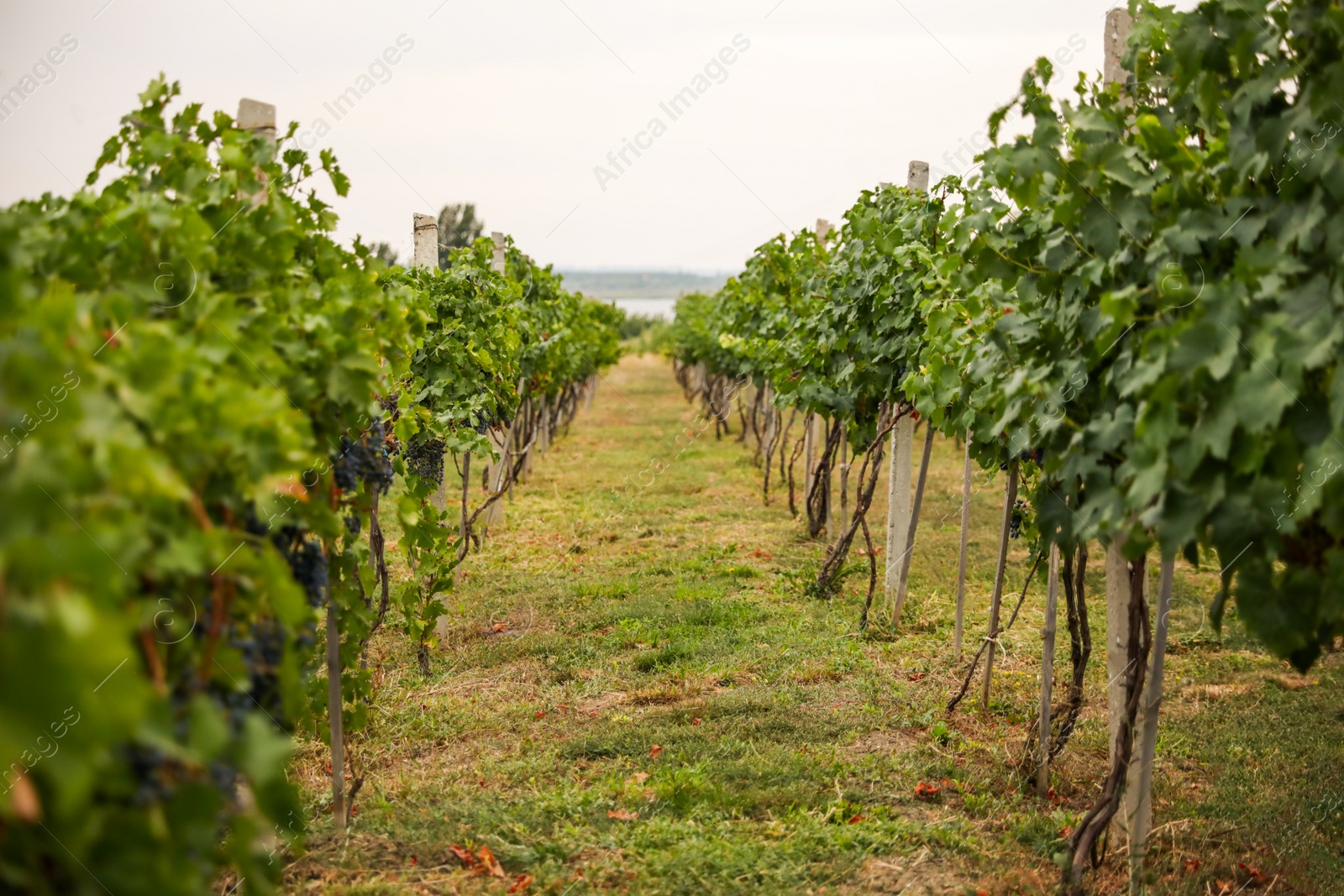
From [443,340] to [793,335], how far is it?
315 cm

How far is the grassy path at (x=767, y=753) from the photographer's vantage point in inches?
144

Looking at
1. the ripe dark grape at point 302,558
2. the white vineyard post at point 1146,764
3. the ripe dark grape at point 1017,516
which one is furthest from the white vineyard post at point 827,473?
the ripe dark grape at point 302,558

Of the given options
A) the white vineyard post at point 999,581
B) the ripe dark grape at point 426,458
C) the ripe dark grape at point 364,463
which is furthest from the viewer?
the ripe dark grape at point 426,458

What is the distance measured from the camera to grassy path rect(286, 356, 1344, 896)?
366cm

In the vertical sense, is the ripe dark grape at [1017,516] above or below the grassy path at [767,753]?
above

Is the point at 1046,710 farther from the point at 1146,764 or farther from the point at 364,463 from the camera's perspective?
the point at 364,463

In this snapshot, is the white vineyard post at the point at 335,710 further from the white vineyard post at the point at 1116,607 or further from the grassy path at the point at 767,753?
the white vineyard post at the point at 1116,607

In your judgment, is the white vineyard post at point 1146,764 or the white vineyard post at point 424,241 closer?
the white vineyard post at point 1146,764

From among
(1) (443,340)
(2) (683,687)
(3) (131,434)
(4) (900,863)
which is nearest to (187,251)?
(3) (131,434)

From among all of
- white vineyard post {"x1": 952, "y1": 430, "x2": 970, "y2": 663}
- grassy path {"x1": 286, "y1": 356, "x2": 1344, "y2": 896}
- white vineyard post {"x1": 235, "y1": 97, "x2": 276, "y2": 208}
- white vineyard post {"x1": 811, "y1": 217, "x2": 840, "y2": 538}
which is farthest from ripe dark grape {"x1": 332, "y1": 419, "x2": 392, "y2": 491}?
white vineyard post {"x1": 811, "y1": 217, "x2": 840, "y2": 538}

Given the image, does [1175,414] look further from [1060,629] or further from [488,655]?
[1060,629]

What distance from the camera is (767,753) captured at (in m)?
4.64

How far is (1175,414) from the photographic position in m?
2.33

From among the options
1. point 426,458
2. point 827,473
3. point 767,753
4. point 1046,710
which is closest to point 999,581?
point 1046,710
